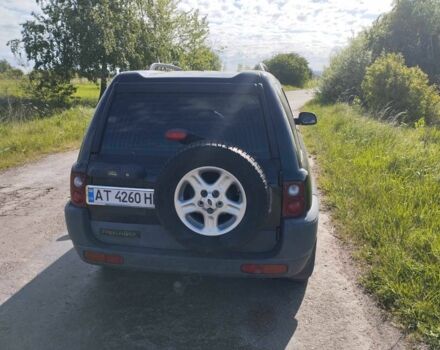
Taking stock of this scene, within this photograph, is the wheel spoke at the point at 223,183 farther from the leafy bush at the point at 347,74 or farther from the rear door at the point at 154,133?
the leafy bush at the point at 347,74

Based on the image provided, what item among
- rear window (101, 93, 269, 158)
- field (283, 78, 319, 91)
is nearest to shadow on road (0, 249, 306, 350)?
rear window (101, 93, 269, 158)

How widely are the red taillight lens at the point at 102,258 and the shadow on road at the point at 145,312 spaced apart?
417 mm

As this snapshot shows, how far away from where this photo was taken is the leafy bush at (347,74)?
20734mm

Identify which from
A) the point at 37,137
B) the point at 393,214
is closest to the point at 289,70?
the point at 37,137

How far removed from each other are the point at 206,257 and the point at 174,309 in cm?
63

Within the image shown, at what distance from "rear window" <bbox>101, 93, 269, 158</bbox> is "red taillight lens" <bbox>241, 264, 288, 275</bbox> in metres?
0.76

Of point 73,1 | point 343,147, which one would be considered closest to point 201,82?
point 343,147

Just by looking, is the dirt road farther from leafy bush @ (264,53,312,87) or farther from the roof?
leafy bush @ (264,53,312,87)

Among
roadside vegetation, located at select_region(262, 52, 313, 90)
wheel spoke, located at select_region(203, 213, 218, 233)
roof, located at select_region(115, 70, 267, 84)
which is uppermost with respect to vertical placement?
roof, located at select_region(115, 70, 267, 84)

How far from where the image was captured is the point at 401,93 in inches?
555

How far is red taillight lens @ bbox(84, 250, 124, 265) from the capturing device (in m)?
2.69

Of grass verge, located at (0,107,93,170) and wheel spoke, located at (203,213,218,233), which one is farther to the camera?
grass verge, located at (0,107,93,170)

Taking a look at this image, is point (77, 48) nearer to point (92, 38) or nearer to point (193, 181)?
point (92, 38)

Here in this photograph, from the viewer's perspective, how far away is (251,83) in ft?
8.82
